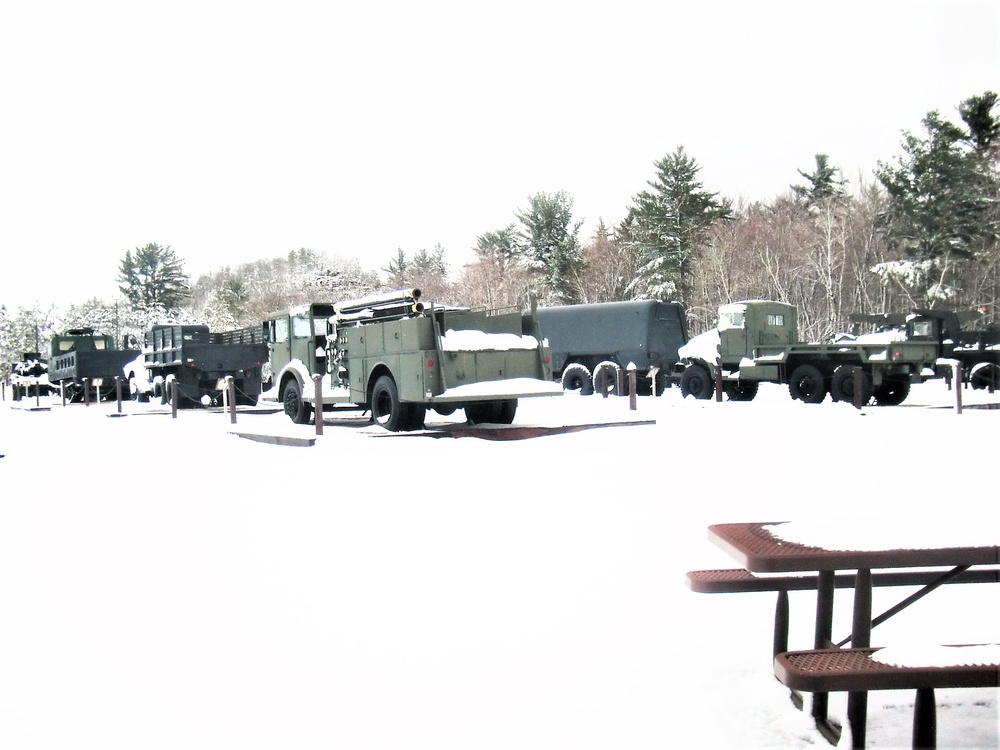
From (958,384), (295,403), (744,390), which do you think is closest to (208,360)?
(295,403)

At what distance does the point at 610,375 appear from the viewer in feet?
87.4

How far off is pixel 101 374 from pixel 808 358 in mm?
22421

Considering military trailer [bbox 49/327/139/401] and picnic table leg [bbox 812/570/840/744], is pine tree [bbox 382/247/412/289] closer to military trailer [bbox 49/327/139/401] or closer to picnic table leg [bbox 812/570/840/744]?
military trailer [bbox 49/327/139/401]

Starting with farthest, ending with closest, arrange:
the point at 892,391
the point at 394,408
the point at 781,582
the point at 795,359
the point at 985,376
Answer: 1. the point at 985,376
2. the point at 795,359
3. the point at 892,391
4. the point at 394,408
5. the point at 781,582

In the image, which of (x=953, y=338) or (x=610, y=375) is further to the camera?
(x=610, y=375)

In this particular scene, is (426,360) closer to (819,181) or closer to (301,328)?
(301,328)

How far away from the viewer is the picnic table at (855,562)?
273 centimetres

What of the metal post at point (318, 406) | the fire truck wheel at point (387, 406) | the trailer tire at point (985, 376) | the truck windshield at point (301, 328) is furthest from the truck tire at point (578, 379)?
the metal post at point (318, 406)

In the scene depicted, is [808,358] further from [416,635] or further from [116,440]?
[416,635]

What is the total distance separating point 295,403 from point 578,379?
12041mm

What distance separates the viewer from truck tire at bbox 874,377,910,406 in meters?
20.3

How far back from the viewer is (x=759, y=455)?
1062cm

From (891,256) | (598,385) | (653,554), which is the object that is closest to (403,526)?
(653,554)

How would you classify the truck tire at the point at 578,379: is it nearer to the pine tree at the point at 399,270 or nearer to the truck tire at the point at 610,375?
the truck tire at the point at 610,375
